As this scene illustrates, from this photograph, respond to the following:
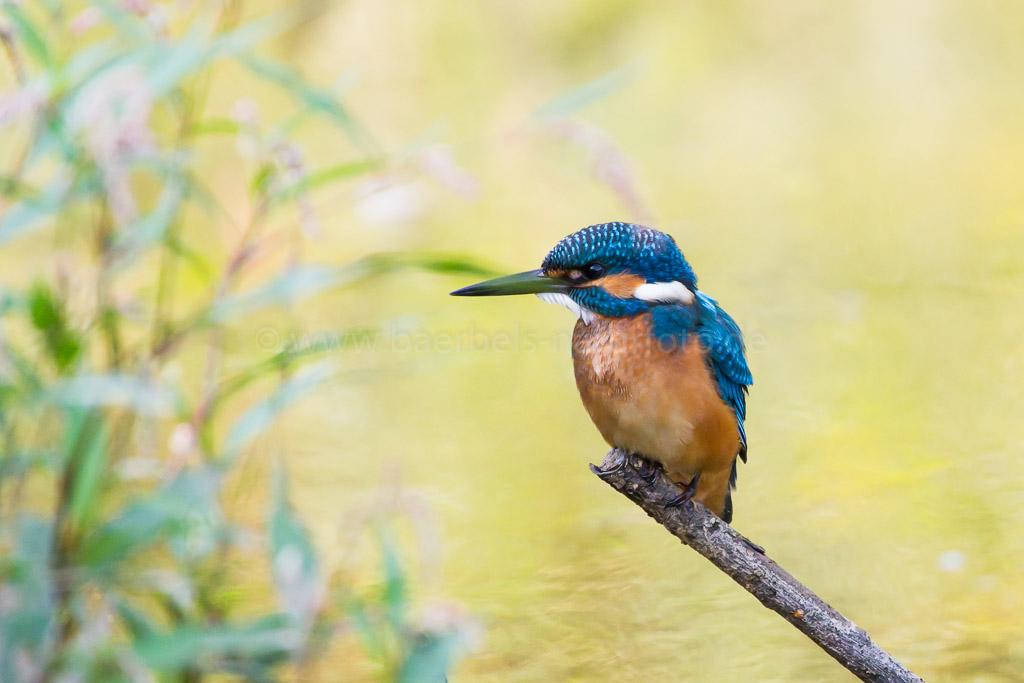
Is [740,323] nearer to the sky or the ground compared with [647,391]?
nearer to the sky

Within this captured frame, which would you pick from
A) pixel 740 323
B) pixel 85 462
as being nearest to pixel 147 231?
pixel 85 462

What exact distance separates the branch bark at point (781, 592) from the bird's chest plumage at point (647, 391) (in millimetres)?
94

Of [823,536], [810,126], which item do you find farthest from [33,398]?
[810,126]

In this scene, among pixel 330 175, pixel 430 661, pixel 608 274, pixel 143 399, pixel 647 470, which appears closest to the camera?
pixel 608 274

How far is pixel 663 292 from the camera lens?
162cm

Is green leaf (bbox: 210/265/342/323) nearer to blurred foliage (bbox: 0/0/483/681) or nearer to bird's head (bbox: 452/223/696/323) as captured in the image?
blurred foliage (bbox: 0/0/483/681)

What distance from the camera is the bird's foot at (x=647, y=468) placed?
65.2 inches

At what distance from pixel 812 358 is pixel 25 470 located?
2954 millimetres

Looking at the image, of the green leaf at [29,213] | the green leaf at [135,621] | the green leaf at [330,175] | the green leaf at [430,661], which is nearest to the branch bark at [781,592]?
the green leaf at [430,661]

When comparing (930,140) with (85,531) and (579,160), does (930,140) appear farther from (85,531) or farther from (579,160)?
(85,531)

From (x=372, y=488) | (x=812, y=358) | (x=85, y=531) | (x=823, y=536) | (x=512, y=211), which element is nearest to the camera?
(x=85, y=531)

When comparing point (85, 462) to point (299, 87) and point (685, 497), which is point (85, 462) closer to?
point (299, 87)

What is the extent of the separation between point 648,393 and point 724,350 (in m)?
0.16

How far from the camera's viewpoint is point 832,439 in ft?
12.0
